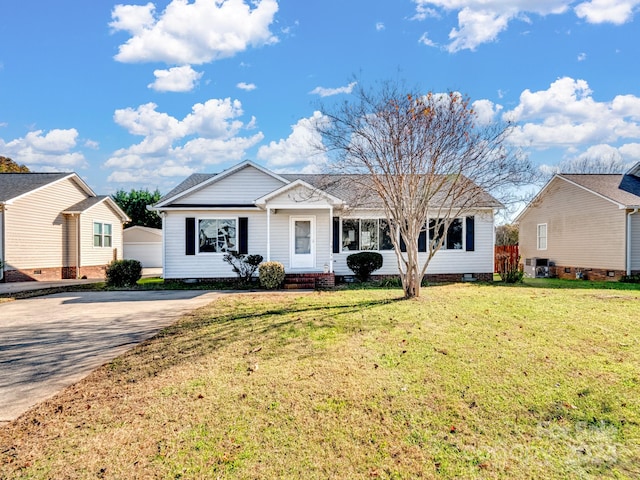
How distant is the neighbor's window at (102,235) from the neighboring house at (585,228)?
2131 centimetres

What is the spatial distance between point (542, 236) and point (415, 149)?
15445 mm

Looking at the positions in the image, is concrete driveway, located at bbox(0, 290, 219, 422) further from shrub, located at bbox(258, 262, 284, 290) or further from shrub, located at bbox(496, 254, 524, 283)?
shrub, located at bbox(496, 254, 524, 283)

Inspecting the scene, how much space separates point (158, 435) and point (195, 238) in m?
12.3

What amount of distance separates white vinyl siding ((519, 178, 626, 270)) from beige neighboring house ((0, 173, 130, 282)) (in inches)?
850

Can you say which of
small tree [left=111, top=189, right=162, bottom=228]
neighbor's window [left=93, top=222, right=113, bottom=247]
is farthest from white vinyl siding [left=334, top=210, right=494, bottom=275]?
small tree [left=111, top=189, right=162, bottom=228]

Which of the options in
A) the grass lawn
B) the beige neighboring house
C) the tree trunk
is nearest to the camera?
the grass lawn

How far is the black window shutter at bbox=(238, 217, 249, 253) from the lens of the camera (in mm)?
14797

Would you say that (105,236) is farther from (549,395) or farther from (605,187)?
(605,187)

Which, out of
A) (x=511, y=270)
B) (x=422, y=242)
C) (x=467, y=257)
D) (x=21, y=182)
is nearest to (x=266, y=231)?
(x=422, y=242)

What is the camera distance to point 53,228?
57.7 ft

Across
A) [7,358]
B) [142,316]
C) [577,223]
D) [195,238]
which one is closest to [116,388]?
[7,358]

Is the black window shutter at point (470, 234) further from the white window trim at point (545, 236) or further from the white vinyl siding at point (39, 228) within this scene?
the white vinyl siding at point (39, 228)

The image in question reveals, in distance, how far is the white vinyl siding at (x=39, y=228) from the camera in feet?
51.4

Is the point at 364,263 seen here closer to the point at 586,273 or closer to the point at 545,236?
the point at 586,273
